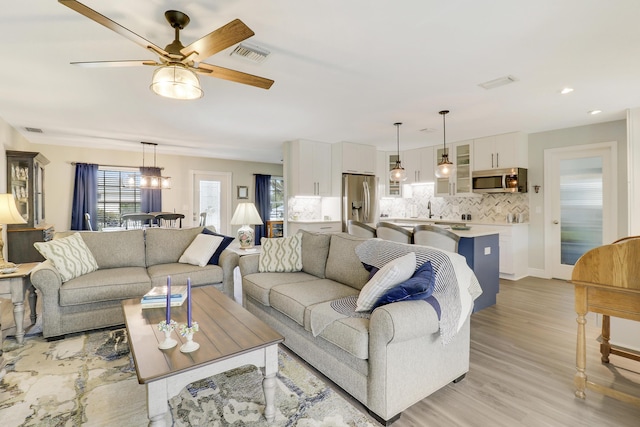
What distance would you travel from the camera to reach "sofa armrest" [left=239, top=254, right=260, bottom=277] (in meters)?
3.43

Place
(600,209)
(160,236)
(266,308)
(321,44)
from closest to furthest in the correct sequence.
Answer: (321,44) → (266,308) → (160,236) → (600,209)

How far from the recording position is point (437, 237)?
3398mm

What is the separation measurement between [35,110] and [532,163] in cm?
792

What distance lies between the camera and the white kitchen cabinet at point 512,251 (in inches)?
211

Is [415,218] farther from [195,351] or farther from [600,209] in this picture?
[195,351]

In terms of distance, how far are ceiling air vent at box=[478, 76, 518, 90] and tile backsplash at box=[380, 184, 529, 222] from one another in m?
3.21

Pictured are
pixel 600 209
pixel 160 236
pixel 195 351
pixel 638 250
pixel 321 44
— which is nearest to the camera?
pixel 195 351

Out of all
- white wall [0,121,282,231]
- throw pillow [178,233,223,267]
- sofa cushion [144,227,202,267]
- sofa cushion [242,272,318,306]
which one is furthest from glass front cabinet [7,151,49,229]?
sofa cushion [242,272,318,306]

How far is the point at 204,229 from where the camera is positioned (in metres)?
4.27

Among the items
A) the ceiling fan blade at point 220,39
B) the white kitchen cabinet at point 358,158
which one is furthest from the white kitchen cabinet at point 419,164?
the ceiling fan blade at point 220,39

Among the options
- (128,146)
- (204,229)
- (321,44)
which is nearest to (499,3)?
(321,44)

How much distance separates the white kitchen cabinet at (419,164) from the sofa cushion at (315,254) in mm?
4294

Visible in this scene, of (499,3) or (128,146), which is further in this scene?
(128,146)

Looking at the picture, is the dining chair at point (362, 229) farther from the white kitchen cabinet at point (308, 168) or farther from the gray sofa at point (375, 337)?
the white kitchen cabinet at point (308, 168)
